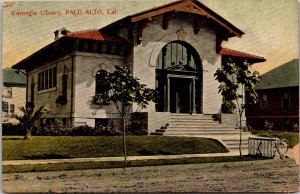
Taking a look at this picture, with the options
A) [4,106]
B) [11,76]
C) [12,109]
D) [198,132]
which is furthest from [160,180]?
[198,132]

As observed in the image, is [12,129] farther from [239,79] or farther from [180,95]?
[180,95]

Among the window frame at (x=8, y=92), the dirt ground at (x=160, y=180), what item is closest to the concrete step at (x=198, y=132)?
the dirt ground at (x=160, y=180)

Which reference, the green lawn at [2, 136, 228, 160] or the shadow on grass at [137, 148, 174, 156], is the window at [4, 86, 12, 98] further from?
the shadow on grass at [137, 148, 174, 156]

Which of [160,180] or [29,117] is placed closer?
[160,180]

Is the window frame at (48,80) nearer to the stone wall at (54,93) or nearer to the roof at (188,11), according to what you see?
the stone wall at (54,93)

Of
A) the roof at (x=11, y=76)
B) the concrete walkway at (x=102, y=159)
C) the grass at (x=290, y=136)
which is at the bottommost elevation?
the concrete walkway at (x=102, y=159)

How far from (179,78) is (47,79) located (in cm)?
588

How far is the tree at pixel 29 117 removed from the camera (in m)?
14.2

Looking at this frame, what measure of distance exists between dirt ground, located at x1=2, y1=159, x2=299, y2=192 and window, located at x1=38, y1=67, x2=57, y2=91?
6.22m

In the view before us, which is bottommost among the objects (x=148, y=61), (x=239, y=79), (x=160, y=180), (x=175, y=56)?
(x=160, y=180)

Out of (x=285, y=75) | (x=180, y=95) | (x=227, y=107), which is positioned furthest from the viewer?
(x=180, y=95)

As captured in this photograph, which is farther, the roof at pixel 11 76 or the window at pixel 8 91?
the roof at pixel 11 76

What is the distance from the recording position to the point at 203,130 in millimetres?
18141

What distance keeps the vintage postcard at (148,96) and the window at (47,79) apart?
0.04 meters
